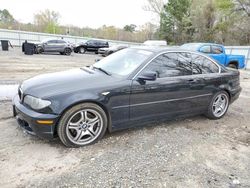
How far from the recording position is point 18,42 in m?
26.2

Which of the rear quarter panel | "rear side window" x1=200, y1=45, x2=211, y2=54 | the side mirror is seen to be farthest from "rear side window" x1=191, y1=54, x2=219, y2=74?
the rear quarter panel

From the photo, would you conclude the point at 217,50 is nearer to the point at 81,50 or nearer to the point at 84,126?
the point at 84,126

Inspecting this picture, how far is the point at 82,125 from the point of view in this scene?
342 centimetres

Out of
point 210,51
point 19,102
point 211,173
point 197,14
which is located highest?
point 197,14

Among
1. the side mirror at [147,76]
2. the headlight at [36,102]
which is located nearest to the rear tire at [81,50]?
the side mirror at [147,76]

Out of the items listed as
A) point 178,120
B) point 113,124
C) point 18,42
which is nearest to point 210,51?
point 178,120

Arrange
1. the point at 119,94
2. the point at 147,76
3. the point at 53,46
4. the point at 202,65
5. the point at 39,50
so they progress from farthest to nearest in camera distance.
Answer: the point at 53,46 → the point at 39,50 → the point at 202,65 → the point at 147,76 → the point at 119,94

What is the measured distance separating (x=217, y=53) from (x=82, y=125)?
10767 mm

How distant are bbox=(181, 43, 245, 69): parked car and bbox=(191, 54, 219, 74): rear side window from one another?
6.92 m

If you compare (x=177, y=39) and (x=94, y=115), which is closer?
(x=94, y=115)

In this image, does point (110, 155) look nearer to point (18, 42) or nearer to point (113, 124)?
point (113, 124)

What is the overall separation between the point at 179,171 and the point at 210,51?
10267 mm

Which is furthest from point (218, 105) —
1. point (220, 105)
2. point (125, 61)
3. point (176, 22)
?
point (176, 22)

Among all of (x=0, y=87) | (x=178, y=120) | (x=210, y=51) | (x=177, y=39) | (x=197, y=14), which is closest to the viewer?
(x=178, y=120)
